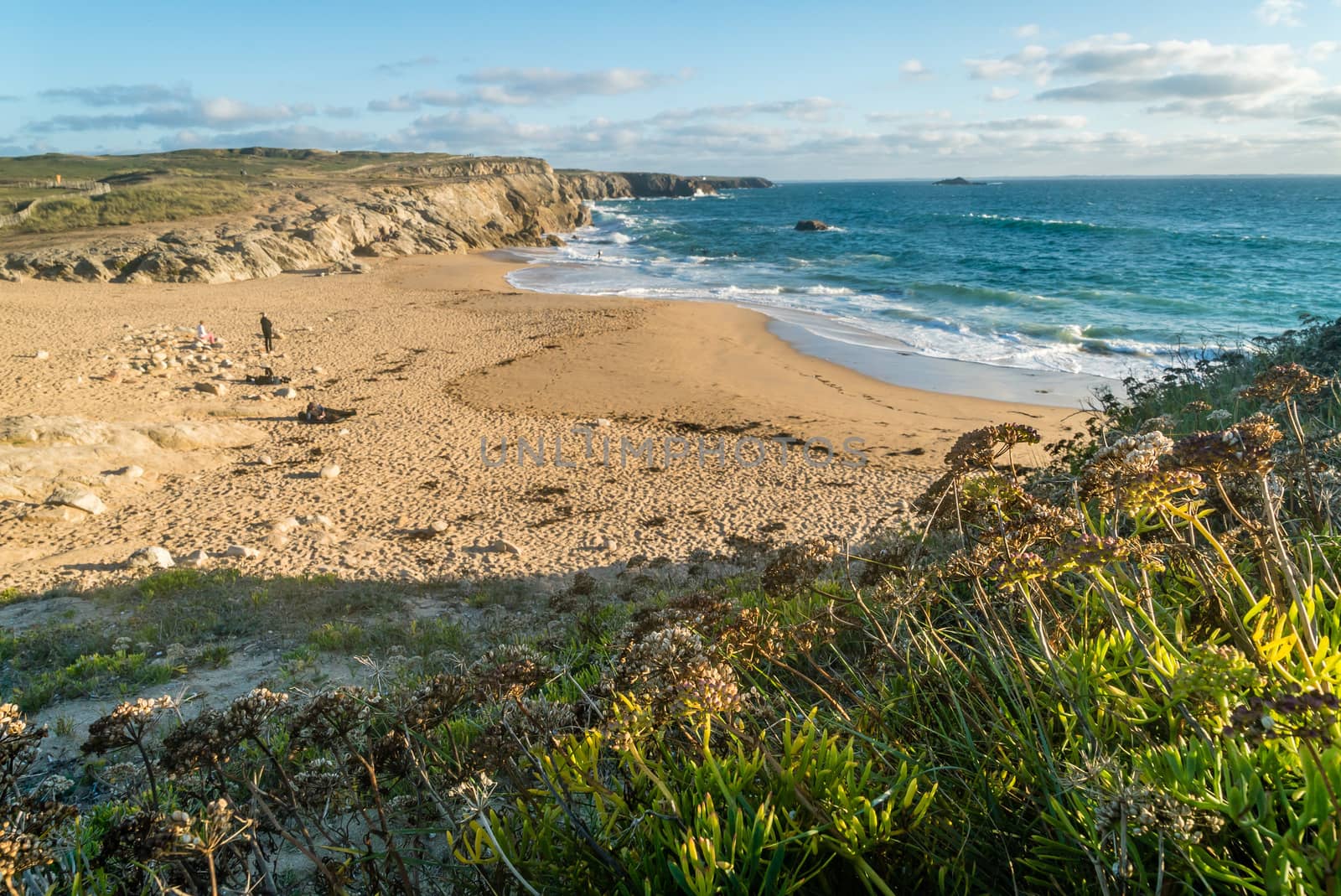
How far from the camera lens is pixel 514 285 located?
3647 centimetres

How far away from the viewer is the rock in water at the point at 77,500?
10.7 meters

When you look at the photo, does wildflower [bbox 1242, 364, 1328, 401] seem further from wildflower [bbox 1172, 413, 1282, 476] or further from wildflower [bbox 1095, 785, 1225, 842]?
wildflower [bbox 1095, 785, 1225, 842]

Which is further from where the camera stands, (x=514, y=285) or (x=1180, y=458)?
(x=514, y=285)

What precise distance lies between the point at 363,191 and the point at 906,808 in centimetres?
6141

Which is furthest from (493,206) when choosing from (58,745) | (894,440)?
(58,745)

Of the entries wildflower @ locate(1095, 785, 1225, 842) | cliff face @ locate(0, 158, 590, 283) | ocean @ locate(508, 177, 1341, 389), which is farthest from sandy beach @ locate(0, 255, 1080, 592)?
cliff face @ locate(0, 158, 590, 283)

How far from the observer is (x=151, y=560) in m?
9.23

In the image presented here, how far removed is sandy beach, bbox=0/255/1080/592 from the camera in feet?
33.9

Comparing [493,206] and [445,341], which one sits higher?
[493,206]

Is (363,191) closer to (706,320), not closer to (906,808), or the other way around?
(706,320)

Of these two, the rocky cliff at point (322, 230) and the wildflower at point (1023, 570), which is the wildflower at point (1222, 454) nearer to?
the wildflower at point (1023, 570)

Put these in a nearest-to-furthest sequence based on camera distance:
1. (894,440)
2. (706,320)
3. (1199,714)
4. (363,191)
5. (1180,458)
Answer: (1199,714), (1180,458), (894,440), (706,320), (363,191)

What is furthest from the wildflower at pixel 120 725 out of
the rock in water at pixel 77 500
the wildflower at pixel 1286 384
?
the rock in water at pixel 77 500

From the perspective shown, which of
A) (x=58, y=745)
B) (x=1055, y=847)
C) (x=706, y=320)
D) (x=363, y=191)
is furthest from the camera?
(x=363, y=191)
